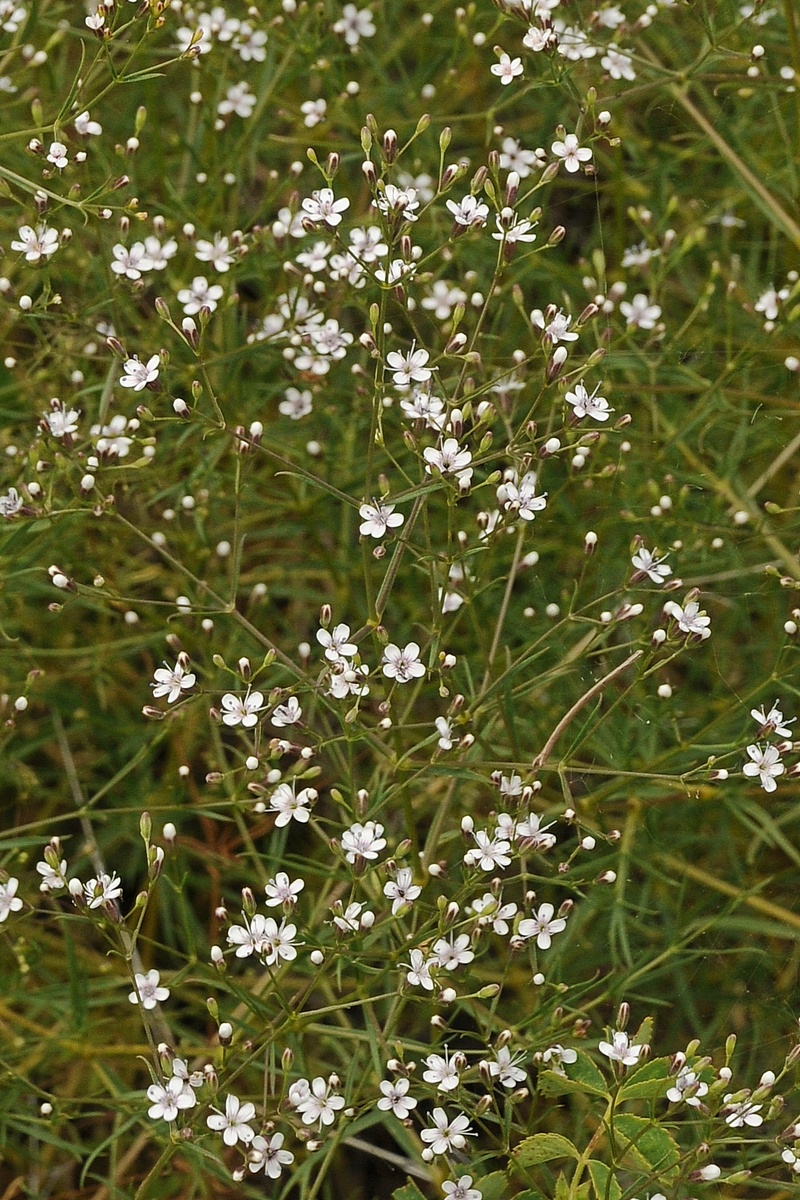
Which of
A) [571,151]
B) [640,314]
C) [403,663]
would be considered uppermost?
[640,314]

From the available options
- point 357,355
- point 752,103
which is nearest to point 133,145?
point 357,355

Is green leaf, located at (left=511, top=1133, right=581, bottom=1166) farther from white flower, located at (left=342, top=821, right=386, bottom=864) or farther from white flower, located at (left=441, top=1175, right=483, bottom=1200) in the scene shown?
white flower, located at (left=342, top=821, right=386, bottom=864)

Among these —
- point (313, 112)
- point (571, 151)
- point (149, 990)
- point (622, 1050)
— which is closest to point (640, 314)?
point (571, 151)

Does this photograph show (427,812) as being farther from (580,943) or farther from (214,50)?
(214,50)

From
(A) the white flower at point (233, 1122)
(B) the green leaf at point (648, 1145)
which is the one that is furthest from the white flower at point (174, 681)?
(B) the green leaf at point (648, 1145)

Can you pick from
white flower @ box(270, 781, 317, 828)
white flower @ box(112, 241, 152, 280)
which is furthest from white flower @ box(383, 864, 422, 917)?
white flower @ box(112, 241, 152, 280)

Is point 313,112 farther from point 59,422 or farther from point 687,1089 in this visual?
point 687,1089
